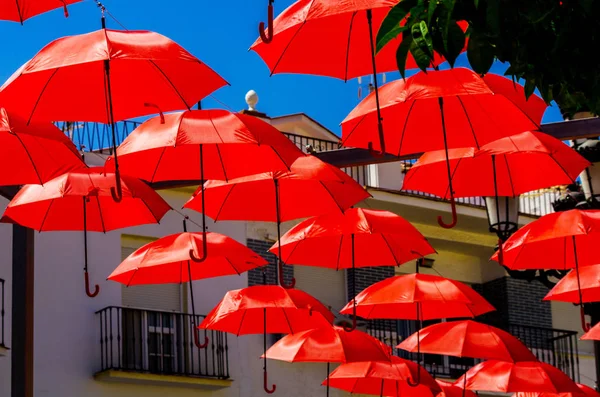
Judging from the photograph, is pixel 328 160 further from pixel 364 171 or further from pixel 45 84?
pixel 364 171

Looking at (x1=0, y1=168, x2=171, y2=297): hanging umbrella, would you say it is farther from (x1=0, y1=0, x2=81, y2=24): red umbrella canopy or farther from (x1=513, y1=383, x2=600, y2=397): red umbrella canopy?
(x1=513, y1=383, x2=600, y2=397): red umbrella canopy

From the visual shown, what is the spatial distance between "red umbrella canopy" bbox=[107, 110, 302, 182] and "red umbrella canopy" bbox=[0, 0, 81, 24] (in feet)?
4.75

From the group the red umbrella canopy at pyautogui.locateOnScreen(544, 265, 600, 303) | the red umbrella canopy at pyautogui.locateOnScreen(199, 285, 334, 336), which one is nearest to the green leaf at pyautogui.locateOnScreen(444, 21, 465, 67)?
the red umbrella canopy at pyautogui.locateOnScreen(544, 265, 600, 303)

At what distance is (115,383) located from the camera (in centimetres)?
2381

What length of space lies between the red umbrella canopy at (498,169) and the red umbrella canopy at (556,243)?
1.38 ft

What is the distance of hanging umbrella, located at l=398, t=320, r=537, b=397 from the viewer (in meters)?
16.2

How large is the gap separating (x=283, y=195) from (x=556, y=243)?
317 cm

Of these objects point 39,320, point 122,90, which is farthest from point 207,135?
point 39,320

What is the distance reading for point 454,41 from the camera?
650 cm

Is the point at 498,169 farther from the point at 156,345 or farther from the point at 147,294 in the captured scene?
the point at 147,294

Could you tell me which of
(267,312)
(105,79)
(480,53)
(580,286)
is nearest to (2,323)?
(267,312)

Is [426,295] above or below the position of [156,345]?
above

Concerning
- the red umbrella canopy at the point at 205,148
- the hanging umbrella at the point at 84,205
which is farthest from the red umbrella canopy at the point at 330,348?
the red umbrella canopy at the point at 205,148

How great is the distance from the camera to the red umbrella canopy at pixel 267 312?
15.4 m
